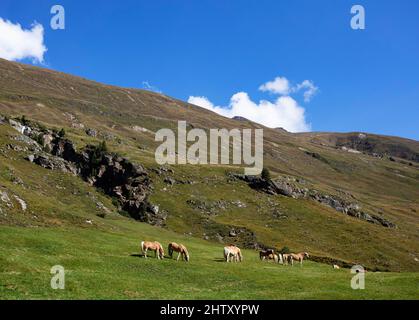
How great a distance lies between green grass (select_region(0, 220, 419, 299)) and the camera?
27250 millimetres

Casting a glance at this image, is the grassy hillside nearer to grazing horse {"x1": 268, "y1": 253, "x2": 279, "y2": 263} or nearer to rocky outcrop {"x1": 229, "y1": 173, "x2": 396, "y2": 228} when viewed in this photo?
grazing horse {"x1": 268, "y1": 253, "x2": 279, "y2": 263}

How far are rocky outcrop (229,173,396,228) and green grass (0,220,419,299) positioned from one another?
10548 cm

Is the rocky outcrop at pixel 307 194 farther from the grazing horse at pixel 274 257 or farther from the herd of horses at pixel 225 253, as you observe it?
the grazing horse at pixel 274 257

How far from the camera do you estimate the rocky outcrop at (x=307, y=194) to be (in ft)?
496

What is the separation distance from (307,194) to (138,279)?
445 ft

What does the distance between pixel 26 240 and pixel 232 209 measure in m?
93.6

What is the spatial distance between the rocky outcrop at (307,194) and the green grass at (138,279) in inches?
4153

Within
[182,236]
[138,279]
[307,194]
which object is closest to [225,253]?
[138,279]

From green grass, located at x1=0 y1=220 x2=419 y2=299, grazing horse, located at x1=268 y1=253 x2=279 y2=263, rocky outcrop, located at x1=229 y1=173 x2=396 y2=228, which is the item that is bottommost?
grazing horse, located at x1=268 y1=253 x2=279 y2=263

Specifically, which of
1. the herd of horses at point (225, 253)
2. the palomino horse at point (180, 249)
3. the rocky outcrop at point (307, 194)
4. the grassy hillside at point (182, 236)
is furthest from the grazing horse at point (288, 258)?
the rocky outcrop at point (307, 194)

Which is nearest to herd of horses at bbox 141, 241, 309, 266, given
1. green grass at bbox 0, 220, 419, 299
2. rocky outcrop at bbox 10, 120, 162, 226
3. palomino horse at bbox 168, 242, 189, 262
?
palomino horse at bbox 168, 242, 189, 262

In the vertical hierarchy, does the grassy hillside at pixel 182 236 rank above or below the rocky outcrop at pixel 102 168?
below

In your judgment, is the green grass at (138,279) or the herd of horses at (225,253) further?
the herd of horses at (225,253)
